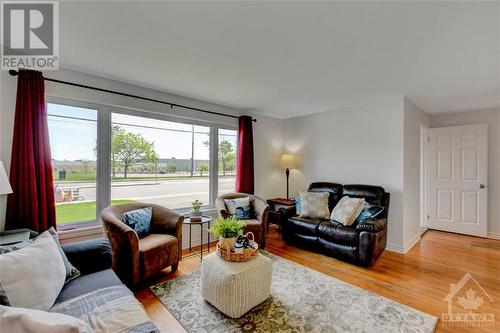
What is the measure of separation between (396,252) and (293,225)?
61.9 inches

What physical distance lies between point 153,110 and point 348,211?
10.4ft

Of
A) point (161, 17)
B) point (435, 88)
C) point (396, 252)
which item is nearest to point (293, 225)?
point (396, 252)

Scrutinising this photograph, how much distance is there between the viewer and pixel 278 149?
16.6ft

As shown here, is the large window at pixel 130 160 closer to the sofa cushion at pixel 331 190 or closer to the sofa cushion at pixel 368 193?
the sofa cushion at pixel 331 190

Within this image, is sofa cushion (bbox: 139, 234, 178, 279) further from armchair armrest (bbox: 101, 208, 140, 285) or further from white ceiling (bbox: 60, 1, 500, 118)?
white ceiling (bbox: 60, 1, 500, 118)

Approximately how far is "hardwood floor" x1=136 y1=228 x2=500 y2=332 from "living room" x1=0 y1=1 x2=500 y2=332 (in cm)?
2

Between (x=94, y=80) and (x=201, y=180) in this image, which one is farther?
(x=201, y=180)

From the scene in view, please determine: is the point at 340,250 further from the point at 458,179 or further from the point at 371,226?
the point at 458,179

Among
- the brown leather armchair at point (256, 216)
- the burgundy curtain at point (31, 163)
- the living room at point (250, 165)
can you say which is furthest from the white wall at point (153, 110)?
the brown leather armchair at point (256, 216)

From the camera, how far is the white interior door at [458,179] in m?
4.02

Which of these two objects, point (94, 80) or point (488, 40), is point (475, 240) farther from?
point (94, 80)

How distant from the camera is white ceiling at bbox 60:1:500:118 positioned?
5.15ft

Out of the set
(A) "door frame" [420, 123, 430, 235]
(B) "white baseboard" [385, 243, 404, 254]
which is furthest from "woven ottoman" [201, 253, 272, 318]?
(A) "door frame" [420, 123, 430, 235]

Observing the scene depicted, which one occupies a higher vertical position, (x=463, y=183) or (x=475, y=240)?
(x=463, y=183)
